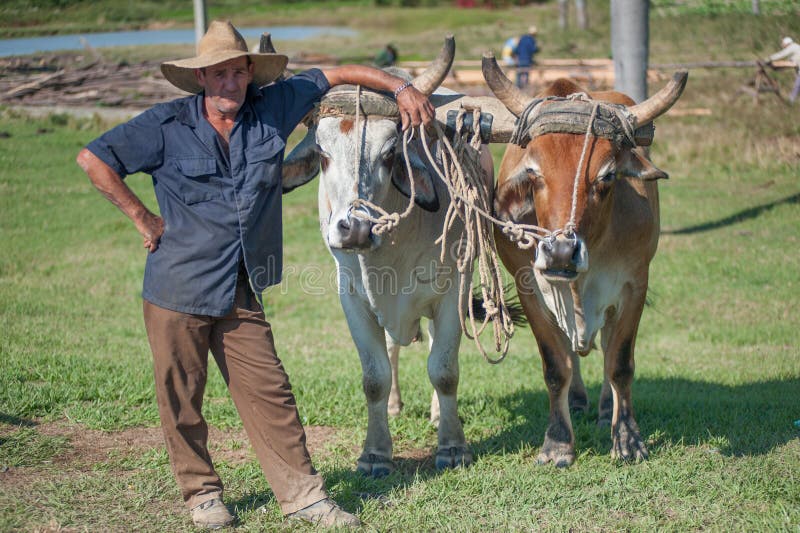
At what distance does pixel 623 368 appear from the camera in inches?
223

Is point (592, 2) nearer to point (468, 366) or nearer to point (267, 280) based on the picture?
point (468, 366)

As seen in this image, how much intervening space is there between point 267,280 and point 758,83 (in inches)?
571

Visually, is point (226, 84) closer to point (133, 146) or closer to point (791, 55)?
point (133, 146)

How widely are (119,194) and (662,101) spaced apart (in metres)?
2.84

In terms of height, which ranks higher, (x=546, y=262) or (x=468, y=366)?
(x=546, y=262)

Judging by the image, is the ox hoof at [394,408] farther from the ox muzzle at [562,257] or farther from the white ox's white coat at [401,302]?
the ox muzzle at [562,257]

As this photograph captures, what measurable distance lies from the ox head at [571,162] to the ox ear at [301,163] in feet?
3.42

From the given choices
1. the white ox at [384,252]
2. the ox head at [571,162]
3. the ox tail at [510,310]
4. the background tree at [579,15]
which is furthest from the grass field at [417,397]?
the background tree at [579,15]

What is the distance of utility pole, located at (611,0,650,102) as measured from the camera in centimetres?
993

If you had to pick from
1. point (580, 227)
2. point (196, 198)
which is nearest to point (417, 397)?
point (580, 227)

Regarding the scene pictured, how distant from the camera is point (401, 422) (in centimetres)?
641

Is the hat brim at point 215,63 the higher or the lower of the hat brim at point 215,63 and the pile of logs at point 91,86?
the higher

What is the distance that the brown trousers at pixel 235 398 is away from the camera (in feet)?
14.5

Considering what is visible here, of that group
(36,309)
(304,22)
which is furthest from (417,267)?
(304,22)
